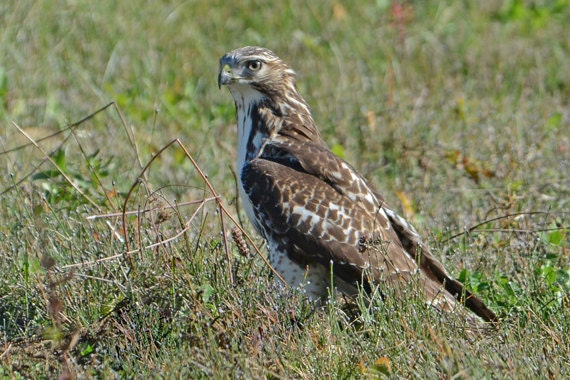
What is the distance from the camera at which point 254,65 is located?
5.74m

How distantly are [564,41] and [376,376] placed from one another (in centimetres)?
645

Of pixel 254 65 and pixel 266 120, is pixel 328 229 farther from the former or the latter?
pixel 254 65

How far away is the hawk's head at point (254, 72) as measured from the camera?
571 cm

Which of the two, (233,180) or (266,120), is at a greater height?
(266,120)

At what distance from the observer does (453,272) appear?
5504mm

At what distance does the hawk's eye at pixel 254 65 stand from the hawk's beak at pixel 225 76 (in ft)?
0.35

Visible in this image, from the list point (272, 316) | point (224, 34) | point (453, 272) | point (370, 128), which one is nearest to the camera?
point (272, 316)

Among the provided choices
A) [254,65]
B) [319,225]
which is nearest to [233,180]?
[254,65]

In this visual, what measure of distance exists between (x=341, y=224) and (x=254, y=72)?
106cm

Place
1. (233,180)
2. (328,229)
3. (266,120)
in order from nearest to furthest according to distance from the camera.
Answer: (328,229)
(266,120)
(233,180)

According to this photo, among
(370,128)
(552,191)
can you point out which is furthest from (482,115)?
(552,191)

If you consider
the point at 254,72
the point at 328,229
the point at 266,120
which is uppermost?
the point at 254,72

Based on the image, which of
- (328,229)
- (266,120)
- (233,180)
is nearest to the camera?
(328,229)

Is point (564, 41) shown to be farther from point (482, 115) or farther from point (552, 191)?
point (552, 191)
